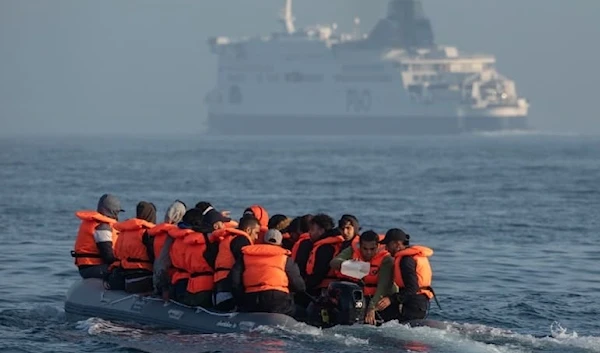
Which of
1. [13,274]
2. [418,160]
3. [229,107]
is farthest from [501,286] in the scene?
[229,107]

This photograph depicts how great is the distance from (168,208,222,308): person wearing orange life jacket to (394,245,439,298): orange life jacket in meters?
2.20

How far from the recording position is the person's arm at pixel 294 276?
636 inches

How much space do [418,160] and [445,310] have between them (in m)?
55.2

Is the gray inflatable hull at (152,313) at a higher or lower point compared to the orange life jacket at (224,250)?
lower

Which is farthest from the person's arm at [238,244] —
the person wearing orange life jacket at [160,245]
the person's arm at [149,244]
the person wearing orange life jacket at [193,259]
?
the person's arm at [149,244]

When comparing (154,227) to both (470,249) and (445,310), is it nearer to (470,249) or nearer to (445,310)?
(445,310)

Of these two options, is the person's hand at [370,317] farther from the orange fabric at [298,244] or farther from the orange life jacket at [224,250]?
the orange life jacket at [224,250]

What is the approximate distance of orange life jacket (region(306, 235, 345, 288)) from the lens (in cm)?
1681

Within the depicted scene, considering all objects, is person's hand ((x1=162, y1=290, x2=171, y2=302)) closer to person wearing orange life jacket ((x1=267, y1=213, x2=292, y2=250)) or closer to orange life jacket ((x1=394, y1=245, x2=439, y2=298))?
person wearing orange life jacket ((x1=267, y1=213, x2=292, y2=250))

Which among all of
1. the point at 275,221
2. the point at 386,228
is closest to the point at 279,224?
the point at 275,221

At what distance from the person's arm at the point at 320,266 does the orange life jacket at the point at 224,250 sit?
0.85m

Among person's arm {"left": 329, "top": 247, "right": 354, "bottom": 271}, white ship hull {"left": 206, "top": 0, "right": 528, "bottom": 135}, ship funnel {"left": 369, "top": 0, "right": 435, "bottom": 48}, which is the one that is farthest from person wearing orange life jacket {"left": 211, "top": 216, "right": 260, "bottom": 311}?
ship funnel {"left": 369, "top": 0, "right": 435, "bottom": 48}

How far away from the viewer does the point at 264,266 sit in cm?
1603

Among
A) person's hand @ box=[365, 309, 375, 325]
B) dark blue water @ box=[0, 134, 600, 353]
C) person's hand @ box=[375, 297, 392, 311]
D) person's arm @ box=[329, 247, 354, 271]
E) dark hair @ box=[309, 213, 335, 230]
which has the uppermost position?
dark hair @ box=[309, 213, 335, 230]
